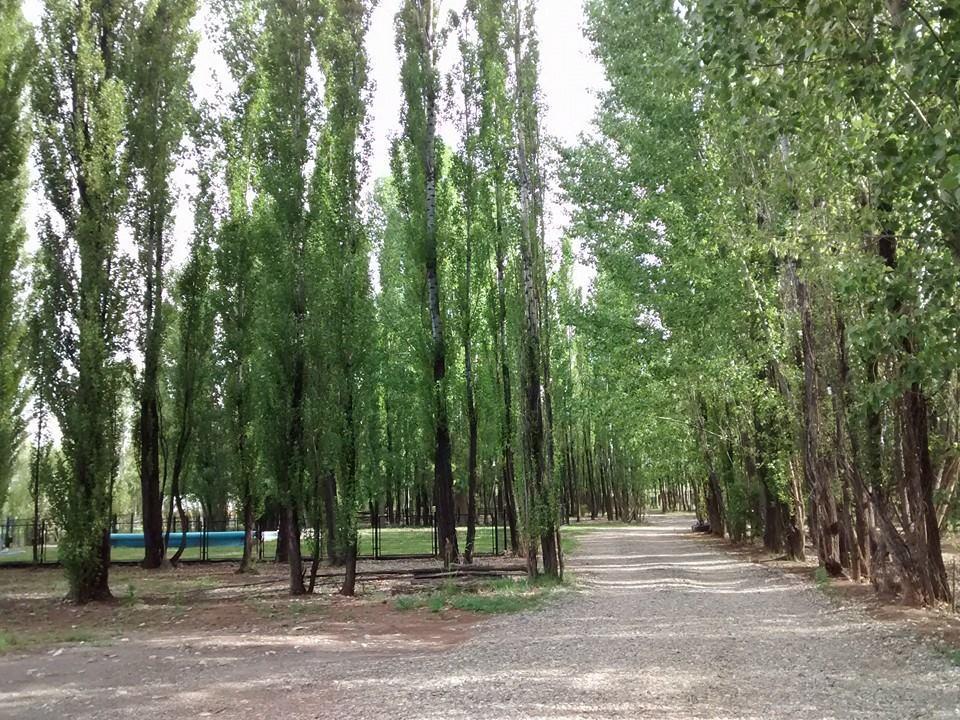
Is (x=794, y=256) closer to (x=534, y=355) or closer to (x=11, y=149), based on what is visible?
(x=534, y=355)

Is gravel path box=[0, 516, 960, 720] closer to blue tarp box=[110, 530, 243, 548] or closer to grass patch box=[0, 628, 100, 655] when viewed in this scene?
grass patch box=[0, 628, 100, 655]

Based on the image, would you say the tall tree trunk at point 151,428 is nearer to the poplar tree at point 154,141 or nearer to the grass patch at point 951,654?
the poplar tree at point 154,141

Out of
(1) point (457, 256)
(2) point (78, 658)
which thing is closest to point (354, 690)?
(2) point (78, 658)

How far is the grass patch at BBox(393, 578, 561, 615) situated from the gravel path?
54.9 inches

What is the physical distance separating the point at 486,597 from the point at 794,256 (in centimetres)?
717

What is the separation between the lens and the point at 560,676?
7062 mm

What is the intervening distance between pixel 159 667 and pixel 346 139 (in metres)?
9.78

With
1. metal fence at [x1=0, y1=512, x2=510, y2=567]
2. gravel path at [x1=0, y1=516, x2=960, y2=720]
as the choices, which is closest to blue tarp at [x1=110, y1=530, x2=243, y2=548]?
metal fence at [x1=0, y1=512, x2=510, y2=567]

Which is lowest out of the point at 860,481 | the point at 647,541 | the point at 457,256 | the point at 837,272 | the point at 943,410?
the point at 647,541

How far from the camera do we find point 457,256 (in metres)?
19.6

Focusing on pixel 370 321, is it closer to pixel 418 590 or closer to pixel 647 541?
pixel 418 590

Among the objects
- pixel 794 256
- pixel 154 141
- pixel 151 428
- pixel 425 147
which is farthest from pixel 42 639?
pixel 425 147

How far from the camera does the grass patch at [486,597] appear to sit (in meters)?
12.6

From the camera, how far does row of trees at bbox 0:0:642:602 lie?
14.0 metres
